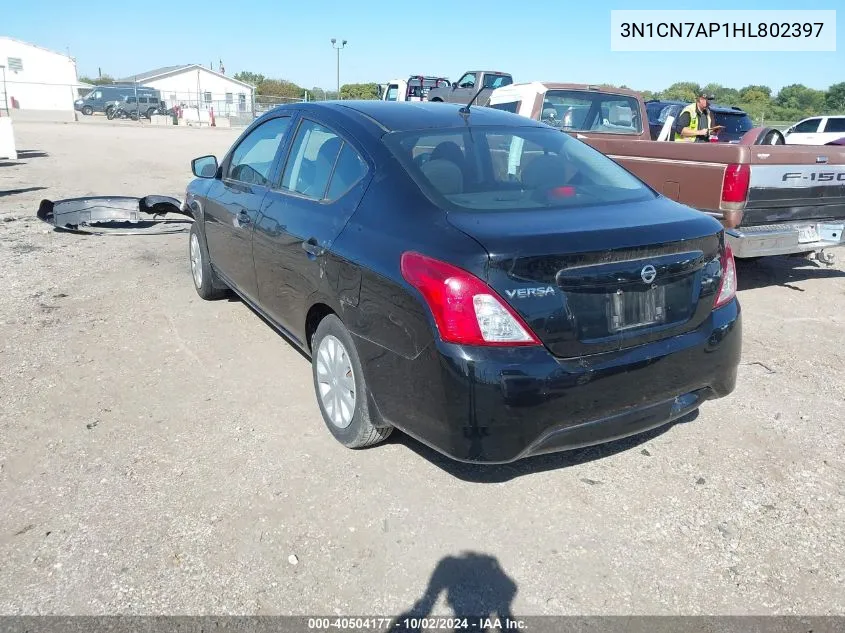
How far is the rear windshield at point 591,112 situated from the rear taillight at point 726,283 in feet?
16.5

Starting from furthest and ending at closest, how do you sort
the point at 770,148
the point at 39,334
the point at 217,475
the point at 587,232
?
the point at 770,148 → the point at 39,334 → the point at 217,475 → the point at 587,232

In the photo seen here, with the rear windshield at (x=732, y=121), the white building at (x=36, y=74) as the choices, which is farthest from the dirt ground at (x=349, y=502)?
the white building at (x=36, y=74)

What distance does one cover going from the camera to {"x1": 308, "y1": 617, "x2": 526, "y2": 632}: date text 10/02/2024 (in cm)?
233

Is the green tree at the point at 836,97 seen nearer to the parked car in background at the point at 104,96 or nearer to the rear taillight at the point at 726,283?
the parked car in background at the point at 104,96

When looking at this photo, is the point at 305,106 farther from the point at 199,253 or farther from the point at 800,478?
the point at 800,478

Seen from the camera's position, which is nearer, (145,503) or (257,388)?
(145,503)

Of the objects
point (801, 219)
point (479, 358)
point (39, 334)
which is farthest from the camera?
point (801, 219)

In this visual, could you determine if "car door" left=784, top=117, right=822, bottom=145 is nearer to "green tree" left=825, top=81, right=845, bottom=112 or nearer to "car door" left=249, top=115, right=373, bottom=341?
"car door" left=249, top=115, right=373, bottom=341

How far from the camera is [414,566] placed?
8.59 feet

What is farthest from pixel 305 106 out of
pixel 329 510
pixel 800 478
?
pixel 800 478

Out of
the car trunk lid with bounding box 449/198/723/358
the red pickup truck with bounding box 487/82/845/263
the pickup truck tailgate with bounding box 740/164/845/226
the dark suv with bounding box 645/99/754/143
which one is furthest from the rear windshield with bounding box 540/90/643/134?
the dark suv with bounding box 645/99/754/143

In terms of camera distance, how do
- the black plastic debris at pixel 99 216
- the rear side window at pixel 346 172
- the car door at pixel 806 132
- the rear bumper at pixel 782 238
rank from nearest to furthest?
the rear side window at pixel 346 172 < the rear bumper at pixel 782 238 < the black plastic debris at pixel 99 216 < the car door at pixel 806 132

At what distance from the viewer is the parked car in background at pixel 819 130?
19.7 metres

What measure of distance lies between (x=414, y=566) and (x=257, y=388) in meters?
1.92
